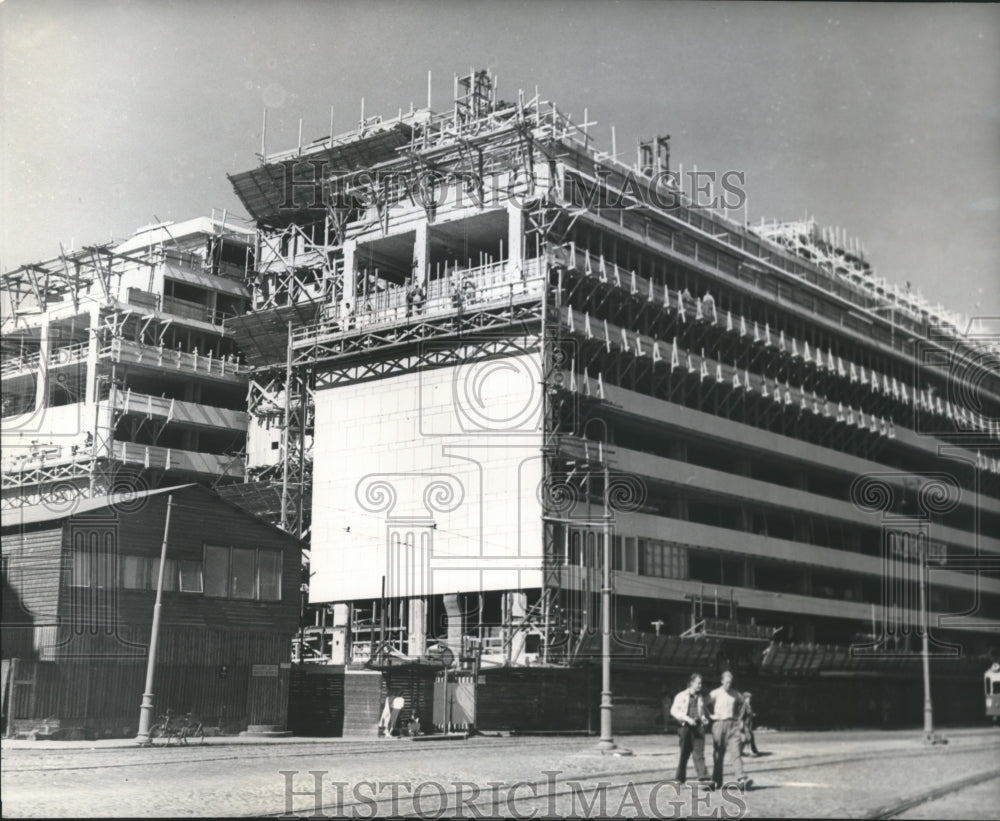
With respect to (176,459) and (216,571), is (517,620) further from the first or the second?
(216,571)

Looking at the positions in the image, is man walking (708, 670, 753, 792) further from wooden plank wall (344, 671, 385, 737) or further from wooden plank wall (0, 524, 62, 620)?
wooden plank wall (344, 671, 385, 737)

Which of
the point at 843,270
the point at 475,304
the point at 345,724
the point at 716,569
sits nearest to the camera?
the point at 345,724

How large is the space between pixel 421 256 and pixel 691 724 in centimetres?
3185

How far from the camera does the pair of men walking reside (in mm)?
20812

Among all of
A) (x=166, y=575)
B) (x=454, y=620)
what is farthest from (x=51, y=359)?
(x=454, y=620)

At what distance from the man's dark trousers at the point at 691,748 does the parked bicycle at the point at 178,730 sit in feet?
44.4

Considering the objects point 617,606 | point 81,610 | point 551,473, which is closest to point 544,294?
point 551,473

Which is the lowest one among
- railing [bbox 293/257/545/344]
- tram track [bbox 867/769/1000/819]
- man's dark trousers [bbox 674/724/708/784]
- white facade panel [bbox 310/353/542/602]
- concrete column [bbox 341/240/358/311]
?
tram track [bbox 867/769/1000/819]

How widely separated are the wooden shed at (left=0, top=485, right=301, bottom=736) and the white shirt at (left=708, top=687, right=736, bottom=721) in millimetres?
14801

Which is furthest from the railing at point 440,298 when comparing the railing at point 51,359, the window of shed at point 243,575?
the window of shed at point 243,575

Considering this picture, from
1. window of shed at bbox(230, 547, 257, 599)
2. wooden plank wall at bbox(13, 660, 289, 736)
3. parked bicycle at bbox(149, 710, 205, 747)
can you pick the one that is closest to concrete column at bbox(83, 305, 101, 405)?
window of shed at bbox(230, 547, 257, 599)

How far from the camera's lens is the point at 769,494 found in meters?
55.1

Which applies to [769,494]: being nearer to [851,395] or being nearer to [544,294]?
[851,395]

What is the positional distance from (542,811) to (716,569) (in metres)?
35.1
